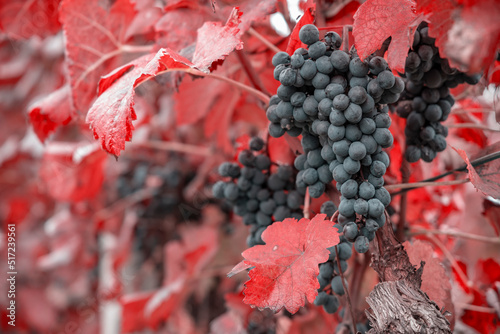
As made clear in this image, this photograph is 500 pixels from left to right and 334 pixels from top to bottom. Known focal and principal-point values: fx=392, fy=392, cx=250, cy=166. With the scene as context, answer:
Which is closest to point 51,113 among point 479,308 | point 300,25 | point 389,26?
point 300,25

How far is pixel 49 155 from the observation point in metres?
1.29

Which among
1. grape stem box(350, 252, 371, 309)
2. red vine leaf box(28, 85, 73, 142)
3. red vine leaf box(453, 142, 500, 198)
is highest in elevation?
red vine leaf box(28, 85, 73, 142)

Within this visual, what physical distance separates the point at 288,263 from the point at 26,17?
104 cm

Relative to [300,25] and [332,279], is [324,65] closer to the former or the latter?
[300,25]

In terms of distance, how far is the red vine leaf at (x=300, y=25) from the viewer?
1.72 feet

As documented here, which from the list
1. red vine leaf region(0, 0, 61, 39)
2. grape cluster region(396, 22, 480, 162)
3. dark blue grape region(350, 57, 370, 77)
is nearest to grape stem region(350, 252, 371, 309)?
grape cluster region(396, 22, 480, 162)

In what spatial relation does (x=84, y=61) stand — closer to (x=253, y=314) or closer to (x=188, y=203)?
(x=253, y=314)

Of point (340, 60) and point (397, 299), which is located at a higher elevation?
point (340, 60)

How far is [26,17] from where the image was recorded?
109 cm

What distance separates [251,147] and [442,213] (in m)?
0.66

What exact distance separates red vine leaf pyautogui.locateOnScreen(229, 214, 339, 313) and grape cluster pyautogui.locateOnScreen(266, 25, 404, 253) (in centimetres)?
4

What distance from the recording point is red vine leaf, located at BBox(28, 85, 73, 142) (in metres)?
0.76

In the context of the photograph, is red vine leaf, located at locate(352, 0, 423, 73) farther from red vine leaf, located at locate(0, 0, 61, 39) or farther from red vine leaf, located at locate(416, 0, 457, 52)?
red vine leaf, located at locate(0, 0, 61, 39)

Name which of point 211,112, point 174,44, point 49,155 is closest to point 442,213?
point 211,112
